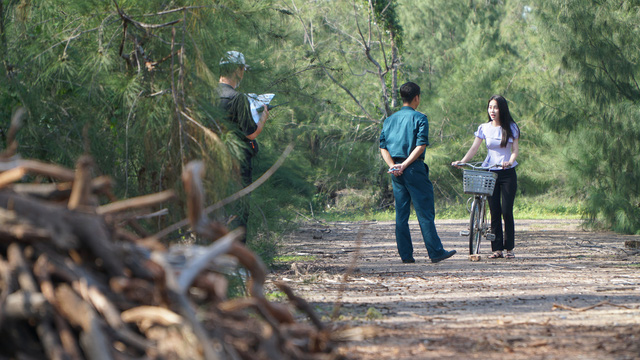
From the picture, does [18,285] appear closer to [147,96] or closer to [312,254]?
[147,96]

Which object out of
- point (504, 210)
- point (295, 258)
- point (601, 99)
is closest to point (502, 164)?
point (504, 210)

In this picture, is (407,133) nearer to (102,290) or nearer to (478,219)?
(478,219)

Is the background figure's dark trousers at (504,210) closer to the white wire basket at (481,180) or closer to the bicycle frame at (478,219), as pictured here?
the bicycle frame at (478,219)

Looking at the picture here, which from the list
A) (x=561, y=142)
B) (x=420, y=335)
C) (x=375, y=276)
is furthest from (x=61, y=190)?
(x=561, y=142)

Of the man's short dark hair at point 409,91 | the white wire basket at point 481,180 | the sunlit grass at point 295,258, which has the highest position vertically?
the man's short dark hair at point 409,91

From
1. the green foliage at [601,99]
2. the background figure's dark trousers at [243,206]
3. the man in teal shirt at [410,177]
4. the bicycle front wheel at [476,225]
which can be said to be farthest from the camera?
the green foliage at [601,99]

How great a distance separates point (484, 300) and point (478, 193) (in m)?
3.54

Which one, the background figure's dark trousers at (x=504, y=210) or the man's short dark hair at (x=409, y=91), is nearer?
the man's short dark hair at (x=409, y=91)

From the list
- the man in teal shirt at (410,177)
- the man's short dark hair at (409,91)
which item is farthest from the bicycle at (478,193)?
the man's short dark hair at (409,91)

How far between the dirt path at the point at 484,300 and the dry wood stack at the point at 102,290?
704 millimetres

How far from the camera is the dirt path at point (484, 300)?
346 centimetres

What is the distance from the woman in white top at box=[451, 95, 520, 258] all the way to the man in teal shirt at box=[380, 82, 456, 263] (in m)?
1.01

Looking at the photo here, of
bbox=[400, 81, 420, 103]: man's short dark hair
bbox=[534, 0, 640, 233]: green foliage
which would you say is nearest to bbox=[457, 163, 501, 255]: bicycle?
bbox=[400, 81, 420, 103]: man's short dark hair

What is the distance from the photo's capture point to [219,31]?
17.6 feet
